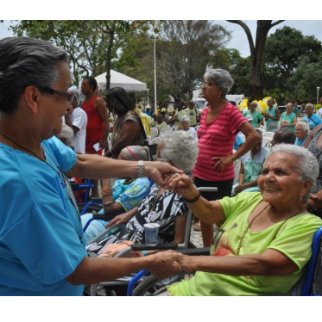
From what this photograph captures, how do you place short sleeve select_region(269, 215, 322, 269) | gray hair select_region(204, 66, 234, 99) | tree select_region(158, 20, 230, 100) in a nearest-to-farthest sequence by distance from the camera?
short sleeve select_region(269, 215, 322, 269) < gray hair select_region(204, 66, 234, 99) < tree select_region(158, 20, 230, 100)

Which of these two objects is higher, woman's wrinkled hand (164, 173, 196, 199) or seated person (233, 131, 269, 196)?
woman's wrinkled hand (164, 173, 196, 199)

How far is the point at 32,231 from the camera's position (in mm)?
1317

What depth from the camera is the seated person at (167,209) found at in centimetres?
307

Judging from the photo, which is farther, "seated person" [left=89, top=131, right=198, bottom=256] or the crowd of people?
"seated person" [left=89, top=131, right=198, bottom=256]

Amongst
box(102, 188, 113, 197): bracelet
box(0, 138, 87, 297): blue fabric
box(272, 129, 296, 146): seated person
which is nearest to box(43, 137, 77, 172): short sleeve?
box(0, 138, 87, 297): blue fabric

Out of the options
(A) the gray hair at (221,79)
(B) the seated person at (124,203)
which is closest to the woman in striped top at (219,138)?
(A) the gray hair at (221,79)

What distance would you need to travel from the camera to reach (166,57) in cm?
4738

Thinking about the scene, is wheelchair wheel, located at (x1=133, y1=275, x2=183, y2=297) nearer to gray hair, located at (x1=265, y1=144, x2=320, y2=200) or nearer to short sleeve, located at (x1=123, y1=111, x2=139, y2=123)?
gray hair, located at (x1=265, y1=144, x2=320, y2=200)

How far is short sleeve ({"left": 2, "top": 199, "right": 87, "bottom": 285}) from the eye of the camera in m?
1.31

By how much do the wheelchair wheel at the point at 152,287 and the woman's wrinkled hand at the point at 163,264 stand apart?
0.74m

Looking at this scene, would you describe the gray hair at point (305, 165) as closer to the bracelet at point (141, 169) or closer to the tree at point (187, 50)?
the bracelet at point (141, 169)

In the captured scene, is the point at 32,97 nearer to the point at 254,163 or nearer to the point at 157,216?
the point at 157,216

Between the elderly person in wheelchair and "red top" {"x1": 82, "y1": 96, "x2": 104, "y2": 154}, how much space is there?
13.4 feet

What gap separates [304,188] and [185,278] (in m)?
1.04
